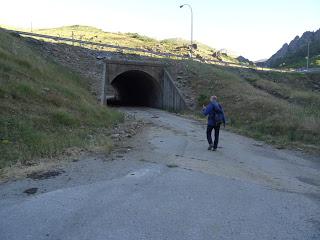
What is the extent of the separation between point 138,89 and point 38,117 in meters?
31.2

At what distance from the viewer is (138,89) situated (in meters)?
44.2

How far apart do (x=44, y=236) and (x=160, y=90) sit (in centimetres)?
3073

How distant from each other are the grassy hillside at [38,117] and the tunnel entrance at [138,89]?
1663 centimetres

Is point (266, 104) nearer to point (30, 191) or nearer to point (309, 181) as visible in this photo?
point (309, 181)

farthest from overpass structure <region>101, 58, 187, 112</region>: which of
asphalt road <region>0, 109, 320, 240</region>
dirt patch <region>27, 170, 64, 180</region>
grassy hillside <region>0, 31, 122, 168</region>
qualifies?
dirt patch <region>27, 170, 64, 180</region>

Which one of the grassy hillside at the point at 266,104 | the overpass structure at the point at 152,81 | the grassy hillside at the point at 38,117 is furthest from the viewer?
the overpass structure at the point at 152,81

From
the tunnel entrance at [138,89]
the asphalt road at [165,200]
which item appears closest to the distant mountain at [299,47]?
the tunnel entrance at [138,89]

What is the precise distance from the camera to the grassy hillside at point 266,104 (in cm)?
1759

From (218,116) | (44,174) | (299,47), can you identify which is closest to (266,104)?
(218,116)

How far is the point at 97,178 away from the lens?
8656 mm

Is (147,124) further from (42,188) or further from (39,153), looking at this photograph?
(42,188)

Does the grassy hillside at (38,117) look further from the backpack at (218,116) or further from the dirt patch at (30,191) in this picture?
the backpack at (218,116)

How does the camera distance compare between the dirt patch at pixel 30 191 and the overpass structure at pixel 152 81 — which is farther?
the overpass structure at pixel 152 81

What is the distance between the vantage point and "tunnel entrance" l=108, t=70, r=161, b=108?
37022 mm
